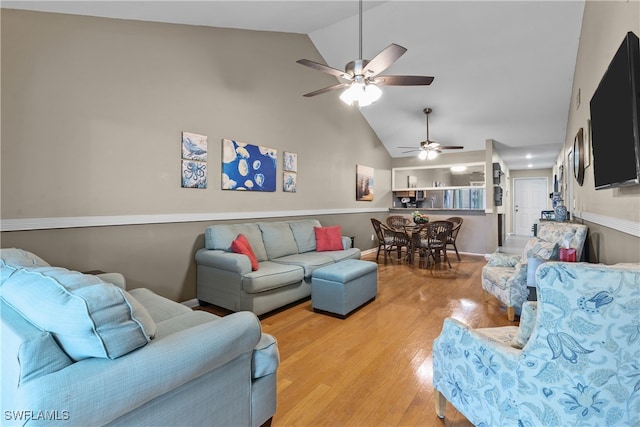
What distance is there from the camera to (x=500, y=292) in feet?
10.2

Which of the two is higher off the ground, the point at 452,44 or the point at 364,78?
the point at 452,44

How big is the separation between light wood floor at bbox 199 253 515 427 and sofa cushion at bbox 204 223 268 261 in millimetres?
856

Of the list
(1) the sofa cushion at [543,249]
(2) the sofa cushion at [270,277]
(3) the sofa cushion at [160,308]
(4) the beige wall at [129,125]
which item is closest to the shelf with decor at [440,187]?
(1) the sofa cushion at [543,249]

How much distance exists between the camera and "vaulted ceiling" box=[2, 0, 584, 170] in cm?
330

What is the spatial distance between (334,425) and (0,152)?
300cm

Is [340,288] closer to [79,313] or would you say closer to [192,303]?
[192,303]

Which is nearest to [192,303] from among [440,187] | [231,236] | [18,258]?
[231,236]

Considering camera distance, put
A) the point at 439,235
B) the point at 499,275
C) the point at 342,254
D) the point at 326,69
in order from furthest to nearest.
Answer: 1. the point at 439,235
2. the point at 342,254
3. the point at 499,275
4. the point at 326,69

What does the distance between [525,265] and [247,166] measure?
11.1 ft

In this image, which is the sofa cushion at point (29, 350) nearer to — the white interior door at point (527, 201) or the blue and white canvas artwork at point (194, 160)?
the blue and white canvas artwork at point (194, 160)

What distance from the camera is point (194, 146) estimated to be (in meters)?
3.43

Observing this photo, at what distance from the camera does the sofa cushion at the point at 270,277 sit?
2.94m

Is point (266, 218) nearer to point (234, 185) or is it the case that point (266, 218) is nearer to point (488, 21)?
point (234, 185)

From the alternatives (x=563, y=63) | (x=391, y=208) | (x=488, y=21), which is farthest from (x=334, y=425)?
(x=391, y=208)
